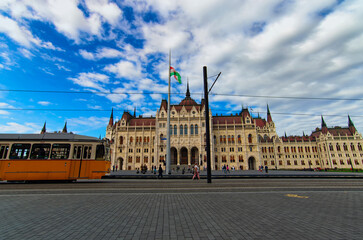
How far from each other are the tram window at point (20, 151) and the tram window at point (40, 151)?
0.43 metres

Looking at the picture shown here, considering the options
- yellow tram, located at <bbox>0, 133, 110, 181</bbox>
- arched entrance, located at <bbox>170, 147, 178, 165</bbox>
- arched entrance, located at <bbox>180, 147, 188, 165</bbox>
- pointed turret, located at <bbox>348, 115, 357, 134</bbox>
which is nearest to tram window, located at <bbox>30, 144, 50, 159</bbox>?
yellow tram, located at <bbox>0, 133, 110, 181</bbox>

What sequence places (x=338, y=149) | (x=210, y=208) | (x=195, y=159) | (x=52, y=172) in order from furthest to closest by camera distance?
1. (x=338, y=149)
2. (x=195, y=159)
3. (x=52, y=172)
4. (x=210, y=208)

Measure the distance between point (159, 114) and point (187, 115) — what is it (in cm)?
901

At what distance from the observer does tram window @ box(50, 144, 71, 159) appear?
516 inches

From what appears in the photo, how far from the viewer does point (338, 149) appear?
7112 centimetres

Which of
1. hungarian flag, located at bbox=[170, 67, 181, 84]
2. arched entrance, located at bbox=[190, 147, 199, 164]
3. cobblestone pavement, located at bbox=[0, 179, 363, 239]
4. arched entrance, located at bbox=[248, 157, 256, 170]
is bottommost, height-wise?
cobblestone pavement, located at bbox=[0, 179, 363, 239]

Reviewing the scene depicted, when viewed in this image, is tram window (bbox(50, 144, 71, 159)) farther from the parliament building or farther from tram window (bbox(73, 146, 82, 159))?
the parliament building

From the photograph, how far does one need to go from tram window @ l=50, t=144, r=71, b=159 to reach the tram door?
0.56 meters

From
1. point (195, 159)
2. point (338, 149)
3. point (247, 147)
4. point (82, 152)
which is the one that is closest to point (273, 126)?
point (338, 149)

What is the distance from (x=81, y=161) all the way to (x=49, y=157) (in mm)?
2283

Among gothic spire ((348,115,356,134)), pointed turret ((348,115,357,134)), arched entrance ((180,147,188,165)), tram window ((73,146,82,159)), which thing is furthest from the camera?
gothic spire ((348,115,356,134))

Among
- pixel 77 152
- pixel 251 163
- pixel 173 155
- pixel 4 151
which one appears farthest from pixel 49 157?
pixel 251 163

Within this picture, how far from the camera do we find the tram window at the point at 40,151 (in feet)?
42.2

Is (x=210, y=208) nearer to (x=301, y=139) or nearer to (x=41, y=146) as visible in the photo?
(x=41, y=146)
